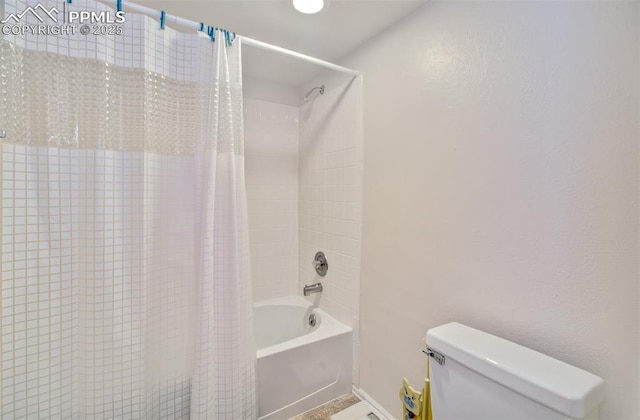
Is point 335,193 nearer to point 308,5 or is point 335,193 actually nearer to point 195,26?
point 308,5

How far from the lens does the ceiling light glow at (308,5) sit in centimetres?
122

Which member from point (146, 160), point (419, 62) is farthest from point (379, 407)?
point (419, 62)

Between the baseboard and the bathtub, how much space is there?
69mm

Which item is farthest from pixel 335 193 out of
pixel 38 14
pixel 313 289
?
pixel 38 14

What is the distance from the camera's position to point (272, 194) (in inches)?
89.0

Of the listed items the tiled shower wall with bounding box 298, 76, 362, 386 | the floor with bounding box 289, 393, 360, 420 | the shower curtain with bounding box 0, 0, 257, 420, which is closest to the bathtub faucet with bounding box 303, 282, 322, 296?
the tiled shower wall with bounding box 298, 76, 362, 386

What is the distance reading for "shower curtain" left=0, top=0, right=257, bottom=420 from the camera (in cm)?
91

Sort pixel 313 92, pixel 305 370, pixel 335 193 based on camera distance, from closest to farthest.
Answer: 1. pixel 305 370
2. pixel 335 193
3. pixel 313 92

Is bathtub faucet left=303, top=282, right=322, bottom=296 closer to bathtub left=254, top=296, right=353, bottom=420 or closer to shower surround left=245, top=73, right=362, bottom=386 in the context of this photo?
shower surround left=245, top=73, right=362, bottom=386

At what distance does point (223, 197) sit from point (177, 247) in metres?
0.29

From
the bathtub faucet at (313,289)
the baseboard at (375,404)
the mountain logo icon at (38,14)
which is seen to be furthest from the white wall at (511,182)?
the mountain logo icon at (38,14)

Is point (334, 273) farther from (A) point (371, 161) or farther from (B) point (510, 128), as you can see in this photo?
(B) point (510, 128)

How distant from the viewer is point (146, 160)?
108 centimetres

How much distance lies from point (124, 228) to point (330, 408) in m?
1.50
